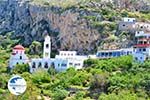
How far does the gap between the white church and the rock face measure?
301 cm

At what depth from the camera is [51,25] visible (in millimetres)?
71688

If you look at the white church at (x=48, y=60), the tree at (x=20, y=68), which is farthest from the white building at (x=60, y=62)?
the tree at (x=20, y=68)

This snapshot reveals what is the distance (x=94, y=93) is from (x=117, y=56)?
33.6ft

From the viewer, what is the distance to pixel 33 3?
77.7m

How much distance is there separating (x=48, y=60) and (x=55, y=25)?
34.4 ft

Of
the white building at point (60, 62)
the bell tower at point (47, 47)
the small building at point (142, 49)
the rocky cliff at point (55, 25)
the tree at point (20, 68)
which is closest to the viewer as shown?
the small building at point (142, 49)

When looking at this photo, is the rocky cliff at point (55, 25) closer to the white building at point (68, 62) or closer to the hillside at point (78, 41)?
the hillside at point (78, 41)

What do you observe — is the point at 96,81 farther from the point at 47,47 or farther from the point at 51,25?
the point at 51,25

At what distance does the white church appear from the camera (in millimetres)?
59906

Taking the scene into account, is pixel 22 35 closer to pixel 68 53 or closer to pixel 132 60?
pixel 68 53

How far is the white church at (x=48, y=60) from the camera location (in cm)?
5991

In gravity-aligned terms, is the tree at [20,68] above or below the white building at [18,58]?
below

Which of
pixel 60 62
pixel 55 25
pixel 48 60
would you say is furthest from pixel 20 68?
pixel 55 25
